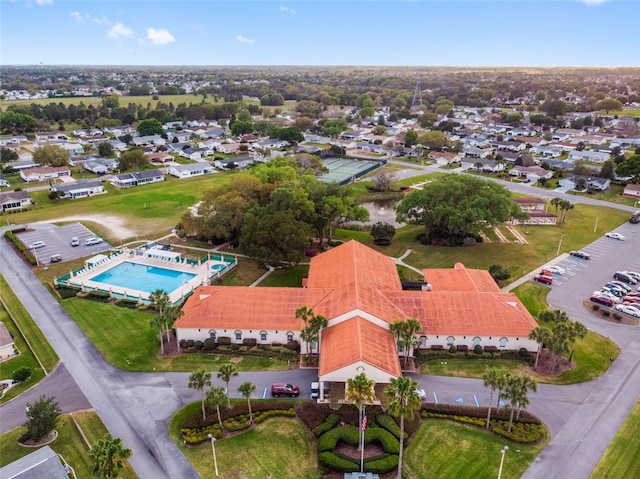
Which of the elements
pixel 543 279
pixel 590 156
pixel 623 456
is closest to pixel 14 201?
pixel 543 279

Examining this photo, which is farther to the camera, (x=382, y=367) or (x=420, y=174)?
(x=420, y=174)

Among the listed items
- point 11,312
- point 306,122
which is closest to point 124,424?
point 11,312

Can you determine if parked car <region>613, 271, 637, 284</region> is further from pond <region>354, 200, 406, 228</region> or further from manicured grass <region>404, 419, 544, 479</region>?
manicured grass <region>404, 419, 544, 479</region>

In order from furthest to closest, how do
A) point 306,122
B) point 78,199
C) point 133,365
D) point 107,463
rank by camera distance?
point 306,122 < point 78,199 < point 133,365 < point 107,463

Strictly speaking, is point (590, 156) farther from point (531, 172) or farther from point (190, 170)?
point (190, 170)

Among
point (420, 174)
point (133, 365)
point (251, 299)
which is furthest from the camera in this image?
point (420, 174)

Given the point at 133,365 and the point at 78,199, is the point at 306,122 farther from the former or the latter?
the point at 133,365
